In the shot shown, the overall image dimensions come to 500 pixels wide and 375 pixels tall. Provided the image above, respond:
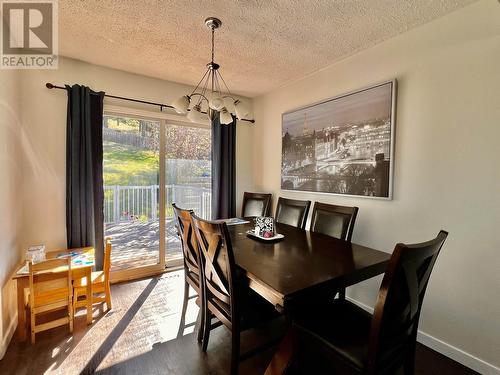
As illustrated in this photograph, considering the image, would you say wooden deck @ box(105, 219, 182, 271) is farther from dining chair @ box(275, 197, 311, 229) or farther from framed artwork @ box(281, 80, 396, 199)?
framed artwork @ box(281, 80, 396, 199)

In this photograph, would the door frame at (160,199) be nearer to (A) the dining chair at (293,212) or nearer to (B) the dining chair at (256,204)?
(B) the dining chair at (256,204)

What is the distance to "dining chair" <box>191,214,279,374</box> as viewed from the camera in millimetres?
1391

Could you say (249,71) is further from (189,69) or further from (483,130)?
(483,130)

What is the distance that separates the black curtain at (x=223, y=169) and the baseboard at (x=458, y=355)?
2.54 metres

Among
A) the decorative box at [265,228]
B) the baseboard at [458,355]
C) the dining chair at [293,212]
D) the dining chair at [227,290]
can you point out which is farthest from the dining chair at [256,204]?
the baseboard at [458,355]

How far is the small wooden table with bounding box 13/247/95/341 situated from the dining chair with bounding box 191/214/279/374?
1124mm

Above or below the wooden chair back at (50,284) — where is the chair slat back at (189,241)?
above

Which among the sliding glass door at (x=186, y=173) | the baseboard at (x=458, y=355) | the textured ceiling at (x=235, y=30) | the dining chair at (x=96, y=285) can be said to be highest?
the textured ceiling at (x=235, y=30)

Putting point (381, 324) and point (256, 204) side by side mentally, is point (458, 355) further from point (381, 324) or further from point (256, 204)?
point (256, 204)

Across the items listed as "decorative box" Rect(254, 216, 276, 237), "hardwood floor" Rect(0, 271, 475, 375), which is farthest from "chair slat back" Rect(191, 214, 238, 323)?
"decorative box" Rect(254, 216, 276, 237)

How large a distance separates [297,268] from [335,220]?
1.01 m

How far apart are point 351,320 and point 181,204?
8.65ft

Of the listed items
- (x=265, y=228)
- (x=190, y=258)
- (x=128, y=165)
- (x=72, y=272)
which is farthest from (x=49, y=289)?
(x=265, y=228)

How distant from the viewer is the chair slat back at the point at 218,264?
138 centimetres
